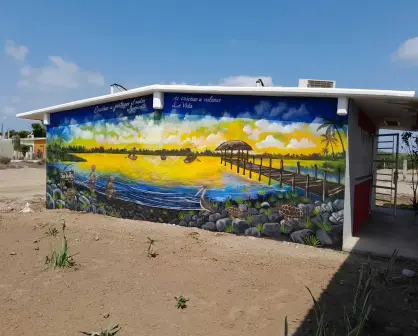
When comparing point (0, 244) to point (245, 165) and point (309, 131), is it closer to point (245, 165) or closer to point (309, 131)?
point (245, 165)

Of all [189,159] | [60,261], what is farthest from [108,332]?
[189,159]

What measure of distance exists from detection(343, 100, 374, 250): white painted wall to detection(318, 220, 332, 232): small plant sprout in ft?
0.94

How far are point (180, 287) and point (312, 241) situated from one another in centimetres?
326

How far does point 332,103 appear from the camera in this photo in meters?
7.00

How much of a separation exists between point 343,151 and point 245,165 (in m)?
1.95

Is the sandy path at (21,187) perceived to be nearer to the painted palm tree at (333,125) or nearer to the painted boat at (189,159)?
the painted boat at (189,159)

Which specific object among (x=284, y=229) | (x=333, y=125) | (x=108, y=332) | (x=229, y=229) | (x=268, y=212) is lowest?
(x=108, y=332)

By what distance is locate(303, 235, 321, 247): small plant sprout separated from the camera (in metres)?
7.08

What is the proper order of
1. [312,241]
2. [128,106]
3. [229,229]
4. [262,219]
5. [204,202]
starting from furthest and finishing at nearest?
[128,106] < [204,202] < [229,229] < [262,219] < [312,241]

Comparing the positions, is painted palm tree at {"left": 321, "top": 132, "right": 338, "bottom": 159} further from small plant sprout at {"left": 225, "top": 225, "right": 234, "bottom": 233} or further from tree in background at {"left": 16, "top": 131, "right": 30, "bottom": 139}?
tree in background at {"left": 16, "top": 131, "right": 30, "bottom": 139}

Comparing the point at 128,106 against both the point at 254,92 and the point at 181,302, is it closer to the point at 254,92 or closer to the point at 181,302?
the point at 254,92

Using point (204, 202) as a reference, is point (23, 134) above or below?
above

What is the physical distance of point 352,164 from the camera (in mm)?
7727

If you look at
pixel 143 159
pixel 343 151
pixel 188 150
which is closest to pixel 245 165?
pixel 188 150
